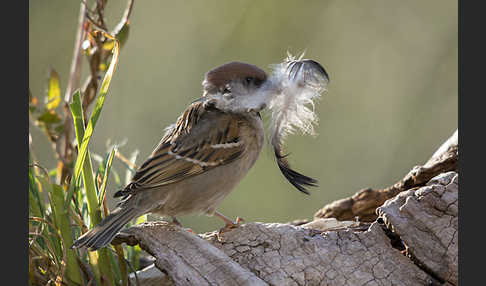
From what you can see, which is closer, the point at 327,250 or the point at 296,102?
the point at 327,250

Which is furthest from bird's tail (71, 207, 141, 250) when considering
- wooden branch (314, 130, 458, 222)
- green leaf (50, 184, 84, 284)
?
wooden branch (314, 130, 458, 222)

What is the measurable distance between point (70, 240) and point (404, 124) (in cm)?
458

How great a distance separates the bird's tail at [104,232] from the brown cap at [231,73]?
0.99 m

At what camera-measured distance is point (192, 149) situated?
3.20 metres

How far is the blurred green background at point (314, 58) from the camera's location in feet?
20.6

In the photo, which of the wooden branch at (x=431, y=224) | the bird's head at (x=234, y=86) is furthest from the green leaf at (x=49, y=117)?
the wooden branch at (x=431, y=224)

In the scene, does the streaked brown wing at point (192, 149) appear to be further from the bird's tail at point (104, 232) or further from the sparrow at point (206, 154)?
the bird's tail at point (104, 232)

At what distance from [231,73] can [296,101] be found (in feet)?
1.98

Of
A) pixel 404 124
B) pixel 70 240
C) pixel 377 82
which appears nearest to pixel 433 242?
pixel 70 240

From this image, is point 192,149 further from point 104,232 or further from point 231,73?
point 104,232

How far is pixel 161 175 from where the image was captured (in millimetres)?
3041

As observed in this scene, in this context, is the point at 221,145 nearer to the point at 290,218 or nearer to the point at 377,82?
the point at 290,218

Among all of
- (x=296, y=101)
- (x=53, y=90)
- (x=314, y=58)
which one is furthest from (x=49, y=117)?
(x=314, y=58)

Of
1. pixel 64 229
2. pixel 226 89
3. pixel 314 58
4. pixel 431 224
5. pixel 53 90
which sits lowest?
pixel 64 229
